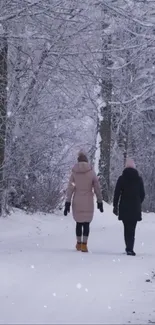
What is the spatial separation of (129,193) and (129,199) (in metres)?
0.11

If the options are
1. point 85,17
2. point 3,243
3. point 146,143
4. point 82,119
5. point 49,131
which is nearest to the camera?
point 3,243

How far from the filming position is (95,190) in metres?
15.6

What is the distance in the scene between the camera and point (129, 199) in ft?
50.4

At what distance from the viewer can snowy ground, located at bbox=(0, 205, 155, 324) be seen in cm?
909

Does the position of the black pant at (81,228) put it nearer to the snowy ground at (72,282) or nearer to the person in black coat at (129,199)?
the snowy ground at (72,282)

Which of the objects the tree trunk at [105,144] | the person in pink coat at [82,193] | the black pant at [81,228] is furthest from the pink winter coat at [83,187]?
the tree trunk at [105,144]

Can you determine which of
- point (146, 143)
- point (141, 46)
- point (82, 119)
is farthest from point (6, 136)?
point (146, 143)

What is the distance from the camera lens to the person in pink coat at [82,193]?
15359 millimetres

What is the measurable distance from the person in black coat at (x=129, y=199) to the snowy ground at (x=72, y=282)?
65cm

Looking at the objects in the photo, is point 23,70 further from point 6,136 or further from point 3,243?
point 3,243

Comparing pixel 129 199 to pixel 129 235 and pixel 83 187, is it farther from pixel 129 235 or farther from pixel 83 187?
pixel 83 187

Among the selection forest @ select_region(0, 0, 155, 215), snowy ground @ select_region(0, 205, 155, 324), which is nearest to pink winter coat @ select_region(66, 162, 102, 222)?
snowy ground @ select_region(0, 205, 155, 324)

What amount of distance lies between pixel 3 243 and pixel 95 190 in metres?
2.39

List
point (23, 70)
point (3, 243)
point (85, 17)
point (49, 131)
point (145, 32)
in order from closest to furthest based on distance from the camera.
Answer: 1. point (3, 243)
2. point (85, 17)
3. point (145, 32)
4. point (23, 70)
5. point (49, 131)
